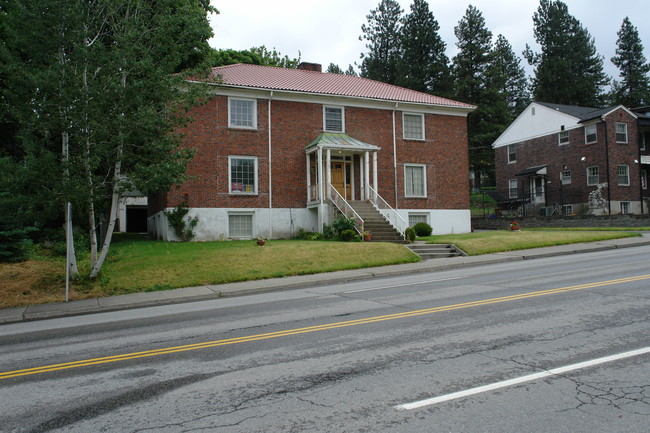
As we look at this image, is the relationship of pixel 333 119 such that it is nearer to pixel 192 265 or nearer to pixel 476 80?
pixel 192 265

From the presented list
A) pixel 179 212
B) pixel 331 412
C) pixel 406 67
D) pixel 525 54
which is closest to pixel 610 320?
pixel 331 412

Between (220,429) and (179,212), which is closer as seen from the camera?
(220,429)

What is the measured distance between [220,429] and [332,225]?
69.5 ft

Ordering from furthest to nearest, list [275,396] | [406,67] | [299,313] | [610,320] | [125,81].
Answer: [406,67] < [125,81] < [299,313] < [610,320] < [275,396]

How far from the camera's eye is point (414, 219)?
30188 mm

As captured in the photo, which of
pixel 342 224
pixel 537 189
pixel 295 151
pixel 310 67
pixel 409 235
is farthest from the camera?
pixel 537 189

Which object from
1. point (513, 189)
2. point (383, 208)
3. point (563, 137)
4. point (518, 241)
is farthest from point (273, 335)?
point (513, 189)

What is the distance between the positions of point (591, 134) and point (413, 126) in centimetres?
1872

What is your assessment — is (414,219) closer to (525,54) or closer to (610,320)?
(610,320)

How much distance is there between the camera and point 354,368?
5.73 m

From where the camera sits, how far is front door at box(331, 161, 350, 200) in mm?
28734

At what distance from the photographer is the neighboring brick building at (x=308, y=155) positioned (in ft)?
84.5

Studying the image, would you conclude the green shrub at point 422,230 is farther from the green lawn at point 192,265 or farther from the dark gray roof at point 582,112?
the dark gray roof at point 582,112

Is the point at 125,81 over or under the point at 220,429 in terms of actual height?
over
